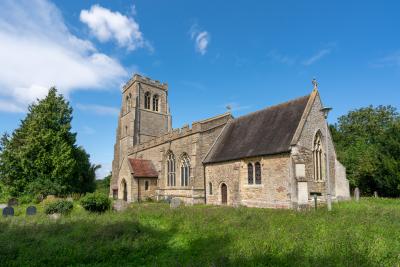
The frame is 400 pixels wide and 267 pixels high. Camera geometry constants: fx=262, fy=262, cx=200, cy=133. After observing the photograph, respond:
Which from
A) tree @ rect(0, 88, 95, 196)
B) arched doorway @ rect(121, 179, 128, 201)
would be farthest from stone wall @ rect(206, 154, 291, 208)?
tree @ rect(0, 88, 95, 196)

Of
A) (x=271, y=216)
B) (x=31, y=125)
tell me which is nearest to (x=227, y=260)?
(x=271, y=216)

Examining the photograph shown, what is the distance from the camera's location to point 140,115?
36938 mm

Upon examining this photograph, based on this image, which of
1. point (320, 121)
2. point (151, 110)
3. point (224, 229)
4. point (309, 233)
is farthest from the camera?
point (151, 110)

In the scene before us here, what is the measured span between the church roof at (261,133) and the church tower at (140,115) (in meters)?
15.2

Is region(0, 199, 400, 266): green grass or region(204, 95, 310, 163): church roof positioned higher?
region(204, 95, 310, 163): church roof

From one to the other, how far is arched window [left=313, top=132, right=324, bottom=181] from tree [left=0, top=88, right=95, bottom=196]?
24.0 metres

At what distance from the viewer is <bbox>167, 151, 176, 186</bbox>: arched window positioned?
2772cm

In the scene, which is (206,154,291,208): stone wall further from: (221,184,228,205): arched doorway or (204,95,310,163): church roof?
(204,95,310,163): church roof

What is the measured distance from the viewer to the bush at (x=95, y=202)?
56.5 ft

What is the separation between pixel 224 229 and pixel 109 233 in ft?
15.0

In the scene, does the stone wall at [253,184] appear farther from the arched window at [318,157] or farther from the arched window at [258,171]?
the arched window at [318,157]

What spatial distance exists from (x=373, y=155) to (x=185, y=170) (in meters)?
19.8

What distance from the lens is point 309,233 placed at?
371 inches

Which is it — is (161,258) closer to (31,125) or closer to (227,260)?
(227,260)
